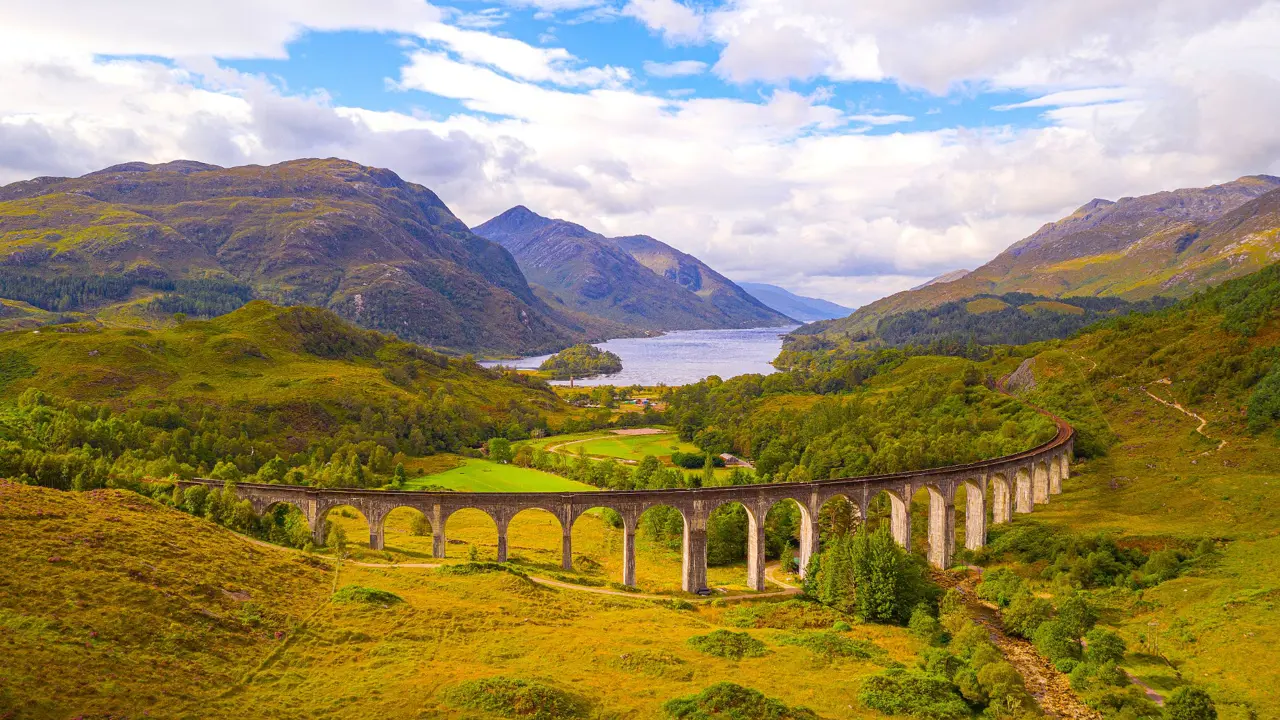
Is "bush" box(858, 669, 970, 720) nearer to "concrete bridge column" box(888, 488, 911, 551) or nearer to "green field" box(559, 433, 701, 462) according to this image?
"concrete bridge column" box(888, 488, 911, 551)

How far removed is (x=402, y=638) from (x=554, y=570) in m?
21.9

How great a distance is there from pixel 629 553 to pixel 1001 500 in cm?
4329

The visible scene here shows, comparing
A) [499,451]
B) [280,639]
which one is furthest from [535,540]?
[499,451]

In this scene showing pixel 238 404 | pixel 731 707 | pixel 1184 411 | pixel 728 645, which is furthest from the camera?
pixel 238 404

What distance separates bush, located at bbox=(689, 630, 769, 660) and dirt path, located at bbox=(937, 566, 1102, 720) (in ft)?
51.3

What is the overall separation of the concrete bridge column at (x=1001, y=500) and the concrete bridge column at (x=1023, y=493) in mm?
1796

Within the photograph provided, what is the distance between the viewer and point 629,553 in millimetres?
59188

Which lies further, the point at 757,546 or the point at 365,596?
the point at 757,546

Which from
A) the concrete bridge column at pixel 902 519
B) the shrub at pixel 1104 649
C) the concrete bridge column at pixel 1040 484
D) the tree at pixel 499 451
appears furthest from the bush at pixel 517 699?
the tree at pixel 499 451

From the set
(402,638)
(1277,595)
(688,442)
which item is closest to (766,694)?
(402,638)

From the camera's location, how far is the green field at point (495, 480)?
102 meters

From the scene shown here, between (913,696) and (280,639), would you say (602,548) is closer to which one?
(280,639)

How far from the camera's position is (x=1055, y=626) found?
4556cm

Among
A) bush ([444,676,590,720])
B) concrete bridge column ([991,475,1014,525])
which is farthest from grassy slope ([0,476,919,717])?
concrete bridge column ([991,475,1014,525])
